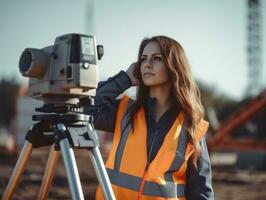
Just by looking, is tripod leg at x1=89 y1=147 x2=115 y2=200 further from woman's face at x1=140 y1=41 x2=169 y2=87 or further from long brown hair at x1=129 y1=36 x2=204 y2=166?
woman's face at x1=140 y1=41 x2=169 y2=87

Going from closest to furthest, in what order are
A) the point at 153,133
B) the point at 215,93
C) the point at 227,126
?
the point at 153,133
the point at 227,126
the point at 215,93

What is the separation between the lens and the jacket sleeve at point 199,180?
2.26m

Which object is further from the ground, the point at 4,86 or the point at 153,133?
the point at 153,133

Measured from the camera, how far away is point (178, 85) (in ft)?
7.97

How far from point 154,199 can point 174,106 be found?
555 millimetres

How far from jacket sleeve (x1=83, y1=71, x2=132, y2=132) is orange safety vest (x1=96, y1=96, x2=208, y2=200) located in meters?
0.14

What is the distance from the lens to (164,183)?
2180 millimetres

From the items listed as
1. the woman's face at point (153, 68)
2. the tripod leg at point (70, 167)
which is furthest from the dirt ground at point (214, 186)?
the tripod leg at point (70, 167)

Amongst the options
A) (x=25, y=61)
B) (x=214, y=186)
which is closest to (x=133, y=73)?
(x=25, y=61)

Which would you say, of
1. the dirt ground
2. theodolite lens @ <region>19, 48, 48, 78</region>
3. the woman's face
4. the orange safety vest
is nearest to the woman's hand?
the woman's face

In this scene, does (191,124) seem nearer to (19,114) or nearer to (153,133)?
(153,133)

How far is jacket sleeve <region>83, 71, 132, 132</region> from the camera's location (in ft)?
7.92

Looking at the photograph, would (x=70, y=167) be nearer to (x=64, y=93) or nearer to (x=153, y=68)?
(x=64, y=93)

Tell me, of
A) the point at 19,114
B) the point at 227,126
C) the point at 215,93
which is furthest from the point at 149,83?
the point at 215,93
